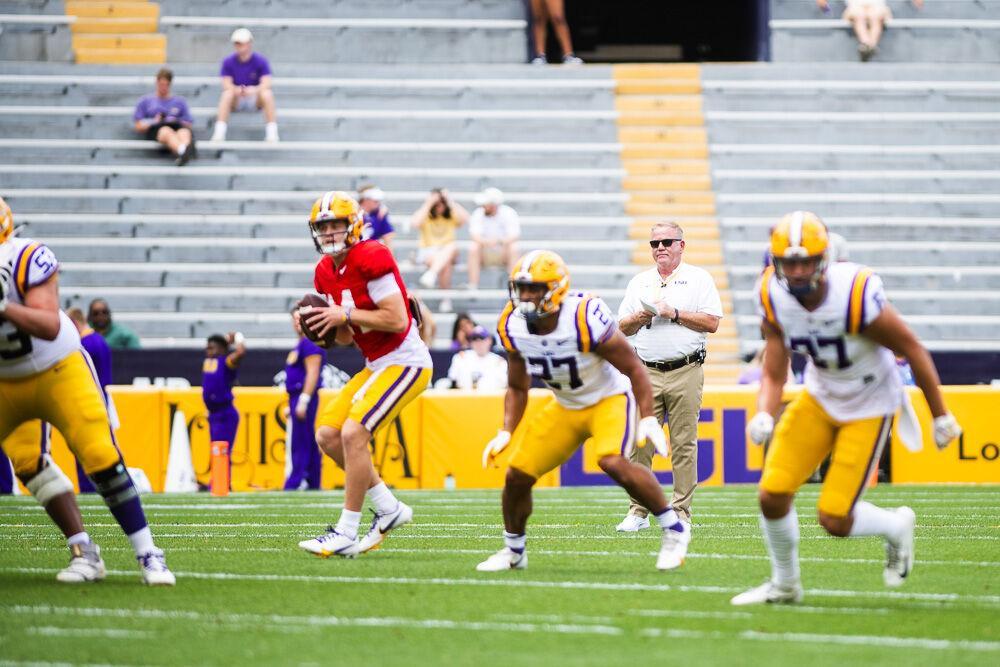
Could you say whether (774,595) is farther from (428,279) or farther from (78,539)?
(428,279)

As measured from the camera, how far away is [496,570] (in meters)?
7.36

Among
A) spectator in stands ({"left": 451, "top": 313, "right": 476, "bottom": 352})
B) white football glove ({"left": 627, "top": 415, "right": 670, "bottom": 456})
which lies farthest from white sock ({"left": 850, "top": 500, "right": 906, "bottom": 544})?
spectator in stands ({"left": 451, "top": 313, "right": 476, "bottom": 352})

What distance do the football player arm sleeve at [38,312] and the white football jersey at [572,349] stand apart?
6.19ft

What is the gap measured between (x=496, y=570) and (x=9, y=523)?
4136 mm

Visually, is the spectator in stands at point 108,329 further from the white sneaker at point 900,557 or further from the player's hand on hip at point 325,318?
the white sneaker at point 900,557

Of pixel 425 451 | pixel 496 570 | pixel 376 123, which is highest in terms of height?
pixel 376 123

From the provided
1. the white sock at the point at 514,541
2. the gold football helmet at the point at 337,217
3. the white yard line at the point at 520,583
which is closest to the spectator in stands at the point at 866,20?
the gold football helmet at the point at 337,217

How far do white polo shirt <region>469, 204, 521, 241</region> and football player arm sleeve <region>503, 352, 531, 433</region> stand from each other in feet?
33.3

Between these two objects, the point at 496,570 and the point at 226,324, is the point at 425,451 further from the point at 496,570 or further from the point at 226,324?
the point at 496,570

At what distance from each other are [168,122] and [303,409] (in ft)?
23.0

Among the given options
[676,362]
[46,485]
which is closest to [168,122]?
[676,362]

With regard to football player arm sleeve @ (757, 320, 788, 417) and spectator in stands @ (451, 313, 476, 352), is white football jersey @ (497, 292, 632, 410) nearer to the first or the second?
football player arm sleeve @ (757, 320, 788, 417)

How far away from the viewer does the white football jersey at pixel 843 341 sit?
20.0 ft

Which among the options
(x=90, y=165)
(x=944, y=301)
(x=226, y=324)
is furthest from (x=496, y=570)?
(x=90, y=165)
